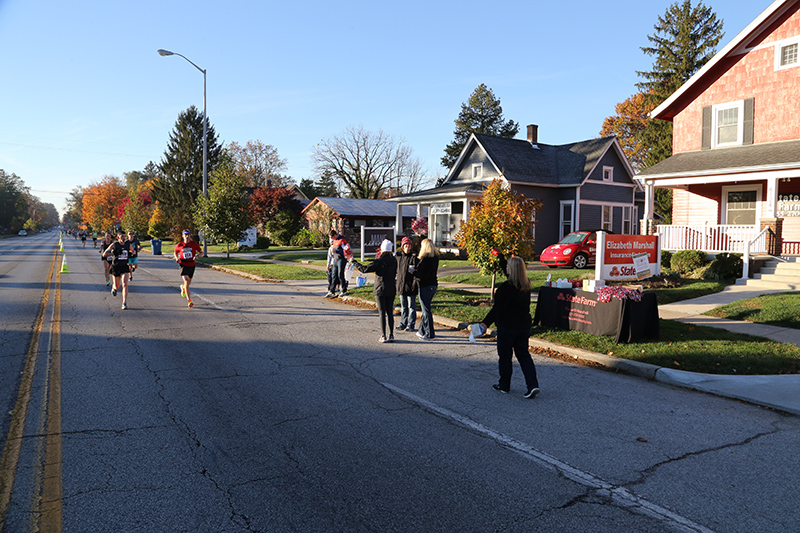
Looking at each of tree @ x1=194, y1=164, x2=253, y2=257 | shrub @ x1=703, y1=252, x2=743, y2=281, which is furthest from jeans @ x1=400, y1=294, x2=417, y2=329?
tree @ x1=194, y1=164, x2=253, y2=257

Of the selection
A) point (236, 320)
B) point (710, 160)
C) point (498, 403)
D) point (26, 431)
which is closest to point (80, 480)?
point (26, 431)

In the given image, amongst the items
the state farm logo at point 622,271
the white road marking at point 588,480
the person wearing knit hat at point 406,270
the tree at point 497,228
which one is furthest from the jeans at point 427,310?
the state farm logo at point 622,271

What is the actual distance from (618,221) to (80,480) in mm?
33647

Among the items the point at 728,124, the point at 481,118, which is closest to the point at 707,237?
the point at 728,124

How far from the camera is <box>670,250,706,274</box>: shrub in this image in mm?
17234

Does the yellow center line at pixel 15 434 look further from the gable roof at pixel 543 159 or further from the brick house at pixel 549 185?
the gable roof at pixel 543 159

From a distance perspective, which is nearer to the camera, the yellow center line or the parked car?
the yellow center line

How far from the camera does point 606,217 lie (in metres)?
32.5

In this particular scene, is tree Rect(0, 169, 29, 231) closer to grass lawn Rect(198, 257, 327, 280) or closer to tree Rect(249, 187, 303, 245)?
tree Rect(249, 187, 303, 245)

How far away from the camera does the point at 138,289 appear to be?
17328mm

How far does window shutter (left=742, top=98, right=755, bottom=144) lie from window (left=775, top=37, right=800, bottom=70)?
1298 mm

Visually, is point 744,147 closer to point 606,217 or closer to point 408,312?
point 606,217

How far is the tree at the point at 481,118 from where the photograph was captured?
68.0 meters

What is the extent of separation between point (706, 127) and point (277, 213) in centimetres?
3578
